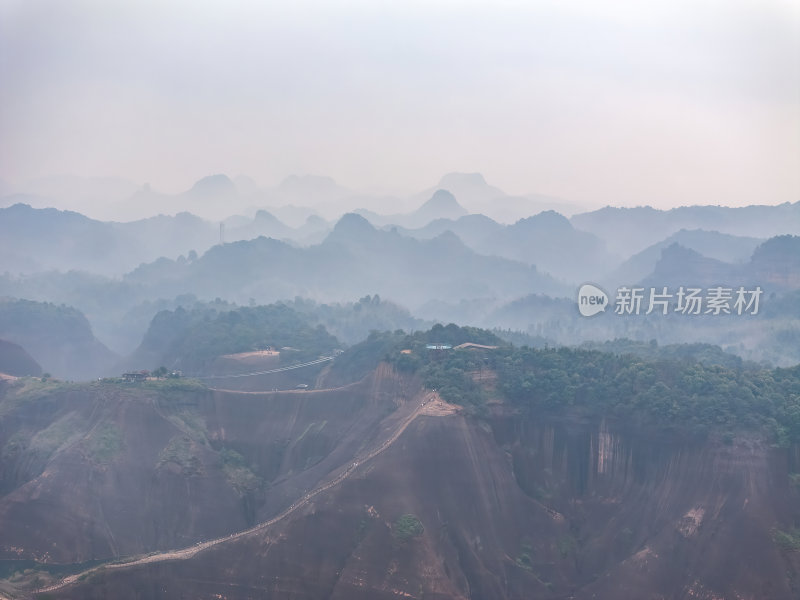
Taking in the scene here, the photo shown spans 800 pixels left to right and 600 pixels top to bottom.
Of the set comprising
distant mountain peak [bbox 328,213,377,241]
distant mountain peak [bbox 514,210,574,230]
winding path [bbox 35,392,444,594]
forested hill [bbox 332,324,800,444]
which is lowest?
winding path [bbox 35,392,444,594]

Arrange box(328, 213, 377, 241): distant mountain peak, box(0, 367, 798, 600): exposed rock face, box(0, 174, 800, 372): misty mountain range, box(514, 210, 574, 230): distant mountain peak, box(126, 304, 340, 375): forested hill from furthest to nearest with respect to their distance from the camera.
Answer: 1. box(514, 210, 574, 230): distant mountain peak
2. box(328, 213, 377, 241): distant mountain peak
3. box(0, 174, 800, 372): misty mountain range
4. box(126, 304, 340, 375): forested hill
5. box(0, 367, 798, 600): exposed rock face

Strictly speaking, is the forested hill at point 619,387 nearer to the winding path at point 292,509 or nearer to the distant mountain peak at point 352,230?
the winding path at point 292,509

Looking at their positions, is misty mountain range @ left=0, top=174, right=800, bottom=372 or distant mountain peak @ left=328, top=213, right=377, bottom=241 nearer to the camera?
misty mountain range @ left=0, top=174, right=800, bottom=372

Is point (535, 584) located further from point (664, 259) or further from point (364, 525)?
point (664, 259)

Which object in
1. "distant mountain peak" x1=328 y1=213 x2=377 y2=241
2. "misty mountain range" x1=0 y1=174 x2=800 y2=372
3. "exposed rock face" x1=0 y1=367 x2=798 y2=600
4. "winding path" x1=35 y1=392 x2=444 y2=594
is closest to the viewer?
"exposed rock face" x1=0 y1=367 x2=798 y2=600

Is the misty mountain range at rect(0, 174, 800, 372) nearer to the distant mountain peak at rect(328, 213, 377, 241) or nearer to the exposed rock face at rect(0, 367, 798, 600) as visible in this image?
the distant mountain peak at rect(328, 213, 377, 241)

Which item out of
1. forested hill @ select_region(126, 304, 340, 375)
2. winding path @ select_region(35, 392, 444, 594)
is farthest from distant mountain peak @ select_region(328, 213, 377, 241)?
winding path @ select_region(35, 392, 444, 594)

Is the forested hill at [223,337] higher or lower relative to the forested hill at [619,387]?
lower

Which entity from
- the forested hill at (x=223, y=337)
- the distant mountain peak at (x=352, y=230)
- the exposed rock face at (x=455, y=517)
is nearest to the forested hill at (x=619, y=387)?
the exposed rock face at (x=455, y=517)

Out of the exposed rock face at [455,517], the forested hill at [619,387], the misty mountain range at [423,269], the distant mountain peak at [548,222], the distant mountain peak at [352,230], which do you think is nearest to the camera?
the exposed rock face at [455,517]

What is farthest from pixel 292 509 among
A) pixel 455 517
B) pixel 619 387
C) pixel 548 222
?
pixel 548 222
